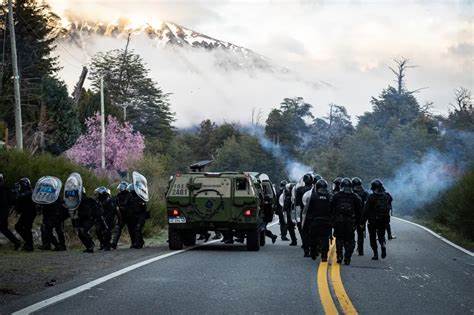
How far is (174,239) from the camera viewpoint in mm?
16641

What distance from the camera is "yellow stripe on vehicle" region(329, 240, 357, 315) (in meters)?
8.37

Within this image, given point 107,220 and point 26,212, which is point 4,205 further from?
point 107,220

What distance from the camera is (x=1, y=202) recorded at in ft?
52.1

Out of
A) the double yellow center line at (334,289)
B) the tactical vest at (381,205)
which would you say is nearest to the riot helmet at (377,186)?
the tactical vest at (381,205)

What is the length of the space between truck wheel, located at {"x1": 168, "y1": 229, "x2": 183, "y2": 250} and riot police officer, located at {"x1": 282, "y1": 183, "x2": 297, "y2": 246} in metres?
3.66

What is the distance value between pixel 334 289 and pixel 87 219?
25.7 ft

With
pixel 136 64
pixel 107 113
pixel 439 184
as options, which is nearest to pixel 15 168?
pixel 439 184

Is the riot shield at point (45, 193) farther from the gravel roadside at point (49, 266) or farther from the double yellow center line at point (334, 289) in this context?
the double yellow center line at point (334, 289)

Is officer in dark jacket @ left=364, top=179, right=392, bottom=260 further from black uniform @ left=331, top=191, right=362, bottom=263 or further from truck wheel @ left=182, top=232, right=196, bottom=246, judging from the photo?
truck wheel @ left=182, top=232, right=196, bottom=246

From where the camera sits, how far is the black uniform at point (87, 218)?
53.1 feet

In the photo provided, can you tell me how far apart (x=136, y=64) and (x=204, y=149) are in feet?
77.7

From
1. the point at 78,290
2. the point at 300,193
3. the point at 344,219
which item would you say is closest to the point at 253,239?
the point at 300,193

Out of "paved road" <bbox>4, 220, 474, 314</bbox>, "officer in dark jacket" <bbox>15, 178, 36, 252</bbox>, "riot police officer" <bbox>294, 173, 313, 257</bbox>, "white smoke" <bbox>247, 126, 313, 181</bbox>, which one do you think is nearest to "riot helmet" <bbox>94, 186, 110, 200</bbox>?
"officer in dark jacket" <bbox>15, 178, 36, 252</bbox>

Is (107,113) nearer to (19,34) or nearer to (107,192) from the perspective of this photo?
(19,34)
